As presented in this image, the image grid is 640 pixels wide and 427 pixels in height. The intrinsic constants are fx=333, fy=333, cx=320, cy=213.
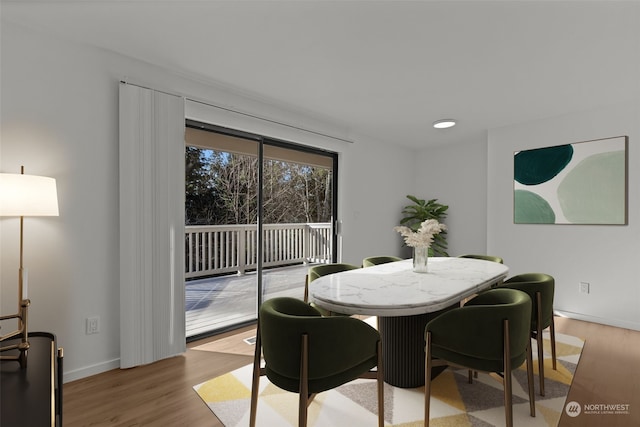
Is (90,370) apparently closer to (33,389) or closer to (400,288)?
(33,389)

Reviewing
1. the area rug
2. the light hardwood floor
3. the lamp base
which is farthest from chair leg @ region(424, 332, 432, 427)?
the lamp base

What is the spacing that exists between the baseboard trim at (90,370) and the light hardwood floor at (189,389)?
4cm

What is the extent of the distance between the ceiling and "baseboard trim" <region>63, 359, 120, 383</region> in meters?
2.32

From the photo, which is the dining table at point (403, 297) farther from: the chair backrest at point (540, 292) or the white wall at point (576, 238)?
the white wall at point (576, 238)

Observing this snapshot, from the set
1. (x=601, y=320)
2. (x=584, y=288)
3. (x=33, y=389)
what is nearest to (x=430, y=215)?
(x=584, y=288)

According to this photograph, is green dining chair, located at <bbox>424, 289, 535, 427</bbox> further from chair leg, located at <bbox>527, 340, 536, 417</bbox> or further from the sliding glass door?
the sliding glass door

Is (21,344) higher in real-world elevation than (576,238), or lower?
lower

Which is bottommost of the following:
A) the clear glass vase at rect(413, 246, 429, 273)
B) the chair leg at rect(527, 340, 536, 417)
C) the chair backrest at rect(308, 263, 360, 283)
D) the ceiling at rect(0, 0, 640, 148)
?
the chair leg at rect(527, 340, 536, 417)

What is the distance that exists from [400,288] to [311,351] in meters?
0.77

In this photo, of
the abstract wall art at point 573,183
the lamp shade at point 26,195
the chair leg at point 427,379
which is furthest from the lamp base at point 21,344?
the abstract wall art at point 573,183

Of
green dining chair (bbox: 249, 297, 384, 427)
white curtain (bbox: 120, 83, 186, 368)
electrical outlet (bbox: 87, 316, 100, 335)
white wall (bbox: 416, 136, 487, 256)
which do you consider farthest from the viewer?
white wall (bbox: 416, 136, 487, 256)

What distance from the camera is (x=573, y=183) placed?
3.79m

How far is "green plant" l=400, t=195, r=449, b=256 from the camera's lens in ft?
Result: 17.4

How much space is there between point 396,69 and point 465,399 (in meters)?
2.48
